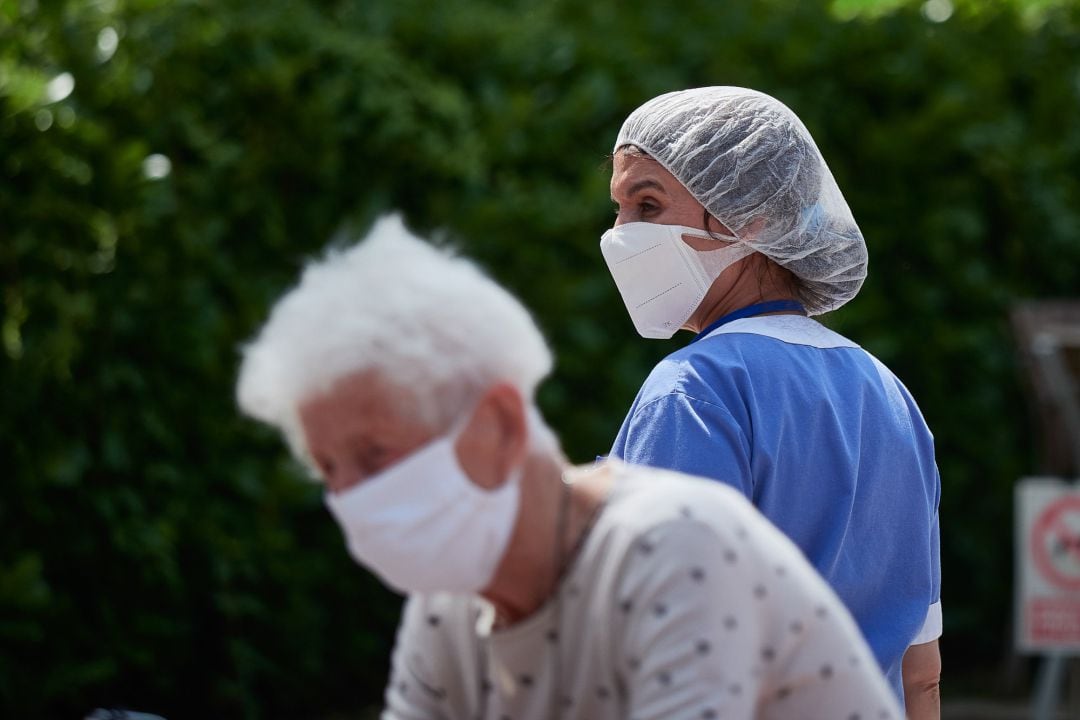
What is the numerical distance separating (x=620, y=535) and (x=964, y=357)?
5.74 m

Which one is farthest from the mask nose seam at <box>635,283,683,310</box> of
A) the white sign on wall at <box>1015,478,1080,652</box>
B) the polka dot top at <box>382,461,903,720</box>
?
the white sign on wall at <box>1015,478,1080,652</box>

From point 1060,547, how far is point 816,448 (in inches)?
139

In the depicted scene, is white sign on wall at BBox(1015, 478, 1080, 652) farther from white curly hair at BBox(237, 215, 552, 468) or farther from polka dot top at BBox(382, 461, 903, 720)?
white curly hair at BBox(237, 215, 552, 468)

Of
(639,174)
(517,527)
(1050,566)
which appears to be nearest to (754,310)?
(639,174)

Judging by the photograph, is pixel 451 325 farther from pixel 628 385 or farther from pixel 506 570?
pixel 628 385

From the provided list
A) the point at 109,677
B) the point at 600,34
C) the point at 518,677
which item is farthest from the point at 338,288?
the point at 600,34

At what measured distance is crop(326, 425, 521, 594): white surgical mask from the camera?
1.58 m

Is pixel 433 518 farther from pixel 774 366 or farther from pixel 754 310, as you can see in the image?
pixel 754 310

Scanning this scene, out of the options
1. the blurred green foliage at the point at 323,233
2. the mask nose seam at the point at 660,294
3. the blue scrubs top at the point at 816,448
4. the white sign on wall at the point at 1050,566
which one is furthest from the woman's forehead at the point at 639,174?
the white sign on wall at the point at 1050,566

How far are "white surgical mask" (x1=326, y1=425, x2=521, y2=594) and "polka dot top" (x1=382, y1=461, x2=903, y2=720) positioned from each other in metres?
0.09

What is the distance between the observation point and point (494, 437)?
1608 mm

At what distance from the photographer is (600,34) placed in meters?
6.28

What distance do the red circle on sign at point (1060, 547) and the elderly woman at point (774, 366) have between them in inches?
125

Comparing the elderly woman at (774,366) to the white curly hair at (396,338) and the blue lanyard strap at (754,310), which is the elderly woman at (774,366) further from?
the white curly hair at (396,338)
